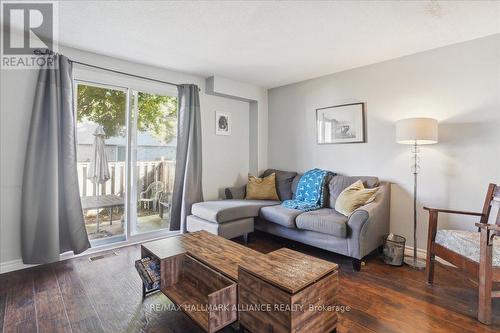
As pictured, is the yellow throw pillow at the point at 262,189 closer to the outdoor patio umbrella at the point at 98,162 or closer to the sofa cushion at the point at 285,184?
the sofa cushion at the point at 285,184

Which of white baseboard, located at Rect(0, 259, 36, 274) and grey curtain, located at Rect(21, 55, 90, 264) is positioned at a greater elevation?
grey curtain, located at Rect(21, 55, 90, 264)

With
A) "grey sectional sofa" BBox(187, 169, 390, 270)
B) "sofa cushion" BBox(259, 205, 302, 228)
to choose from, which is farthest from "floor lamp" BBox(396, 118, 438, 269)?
"sofa cushion" BBox(259, 205, 302, 228)

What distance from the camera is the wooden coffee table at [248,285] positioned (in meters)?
1.34

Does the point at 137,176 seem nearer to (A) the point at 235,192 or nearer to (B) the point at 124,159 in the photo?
(B) the point at 124,159

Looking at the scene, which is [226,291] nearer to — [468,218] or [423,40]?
[468,218]

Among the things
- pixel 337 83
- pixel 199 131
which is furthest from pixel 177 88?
pixel 337 83

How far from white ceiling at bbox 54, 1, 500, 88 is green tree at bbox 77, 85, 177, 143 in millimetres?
472

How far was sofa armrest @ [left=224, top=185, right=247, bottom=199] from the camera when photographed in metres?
3.89

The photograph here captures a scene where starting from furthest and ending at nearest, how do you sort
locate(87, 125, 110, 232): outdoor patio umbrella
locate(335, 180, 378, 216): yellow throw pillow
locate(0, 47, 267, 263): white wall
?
1. locate(87, 125, 110, 232): outdoor patio umbrella
2. locate(335, 180, 378, 216): yellow throw pillow
3. locate(0, 47, 267, 263): white wall

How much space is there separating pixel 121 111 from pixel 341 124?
Answer: 2876mm

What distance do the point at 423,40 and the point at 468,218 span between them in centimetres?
183

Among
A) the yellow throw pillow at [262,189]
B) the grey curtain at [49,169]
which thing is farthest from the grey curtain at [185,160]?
the grey curtain at [49,169]

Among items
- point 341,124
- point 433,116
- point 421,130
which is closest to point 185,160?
point 341,124

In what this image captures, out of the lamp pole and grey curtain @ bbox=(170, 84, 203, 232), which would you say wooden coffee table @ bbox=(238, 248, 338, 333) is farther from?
grey curtain @ bbox=(170, 84, 203, 232)
